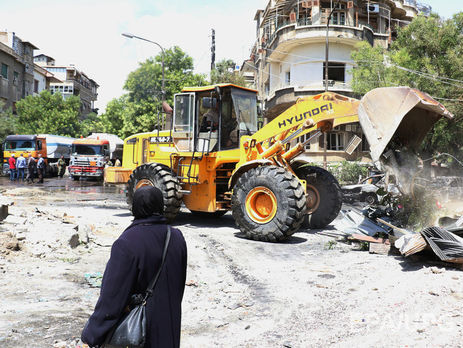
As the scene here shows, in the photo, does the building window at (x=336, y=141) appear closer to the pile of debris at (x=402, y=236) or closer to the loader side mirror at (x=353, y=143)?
the loader side mirror at (x=353, y=143)

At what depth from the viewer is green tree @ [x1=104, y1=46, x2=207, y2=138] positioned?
36250 millimetres

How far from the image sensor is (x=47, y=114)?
157 ft

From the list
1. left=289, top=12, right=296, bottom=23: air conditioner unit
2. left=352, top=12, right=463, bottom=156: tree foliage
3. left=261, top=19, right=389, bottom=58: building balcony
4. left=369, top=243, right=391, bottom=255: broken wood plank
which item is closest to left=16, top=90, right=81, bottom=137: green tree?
left=261, top=19, right=389, bottom=58: building balcony

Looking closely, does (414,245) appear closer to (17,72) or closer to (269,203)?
(269,203)

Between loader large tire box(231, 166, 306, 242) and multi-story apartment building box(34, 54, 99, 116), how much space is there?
71.5 meters

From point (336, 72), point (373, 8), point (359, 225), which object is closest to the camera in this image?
point (359, 225)

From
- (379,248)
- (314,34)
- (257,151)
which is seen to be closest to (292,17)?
(314,34)

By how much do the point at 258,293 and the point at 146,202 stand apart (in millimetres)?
3453

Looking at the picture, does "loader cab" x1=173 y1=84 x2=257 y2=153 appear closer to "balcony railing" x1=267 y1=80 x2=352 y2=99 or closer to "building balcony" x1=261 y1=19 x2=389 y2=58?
"balcony railing" x1=267 y1=80 x2=352 y2=99

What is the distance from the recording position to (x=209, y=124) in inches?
404

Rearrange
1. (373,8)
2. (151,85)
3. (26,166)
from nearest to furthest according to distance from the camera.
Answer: (26,166) → (373,8) → (151,85)

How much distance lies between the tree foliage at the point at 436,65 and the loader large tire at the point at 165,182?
38.1 feet

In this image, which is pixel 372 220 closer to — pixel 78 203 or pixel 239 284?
pixel 239 284

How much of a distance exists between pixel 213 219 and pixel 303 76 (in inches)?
796
